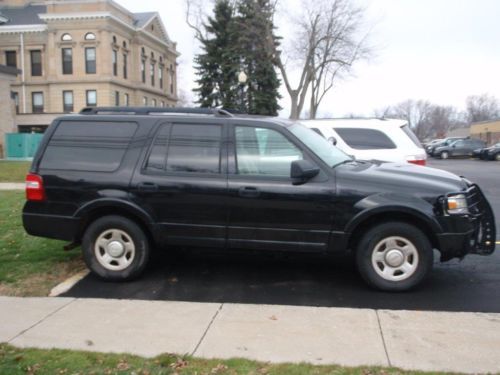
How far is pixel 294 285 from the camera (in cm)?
555

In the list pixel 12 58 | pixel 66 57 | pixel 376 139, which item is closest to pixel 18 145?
pixel 66 57

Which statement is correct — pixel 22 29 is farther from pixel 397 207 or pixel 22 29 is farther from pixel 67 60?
pixel 397 207

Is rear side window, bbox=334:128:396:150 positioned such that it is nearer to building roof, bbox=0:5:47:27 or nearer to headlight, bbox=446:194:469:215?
headlight, bbox=446:194:469:215

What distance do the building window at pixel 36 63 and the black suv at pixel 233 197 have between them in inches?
1798

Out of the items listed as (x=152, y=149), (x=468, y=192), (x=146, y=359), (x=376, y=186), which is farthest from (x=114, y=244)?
(x=468, y=192)

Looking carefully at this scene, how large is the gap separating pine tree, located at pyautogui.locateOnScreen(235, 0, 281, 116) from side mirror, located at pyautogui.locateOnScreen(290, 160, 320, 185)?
33.2 metres

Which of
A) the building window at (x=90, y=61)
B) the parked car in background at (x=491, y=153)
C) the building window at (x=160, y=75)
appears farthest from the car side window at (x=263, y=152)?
the building window at (x=160, y=75)

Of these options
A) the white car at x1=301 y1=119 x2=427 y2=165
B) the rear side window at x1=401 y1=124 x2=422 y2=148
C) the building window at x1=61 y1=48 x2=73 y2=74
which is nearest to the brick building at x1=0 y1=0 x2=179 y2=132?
the building window at x1=61 y1=48 x2=73 y2=74

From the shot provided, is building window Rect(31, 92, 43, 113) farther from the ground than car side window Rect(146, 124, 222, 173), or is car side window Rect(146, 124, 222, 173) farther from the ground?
building window Rect(31, 92, 43, 113)

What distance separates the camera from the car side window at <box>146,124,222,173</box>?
5.45 metres

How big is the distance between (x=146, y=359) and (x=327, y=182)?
8.29 feet

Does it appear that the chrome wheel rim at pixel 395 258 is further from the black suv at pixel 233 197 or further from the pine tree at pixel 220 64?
the pine tree at pixel 220 64

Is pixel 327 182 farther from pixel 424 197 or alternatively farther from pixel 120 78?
pixel 120 78

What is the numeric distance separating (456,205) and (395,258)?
82cm
